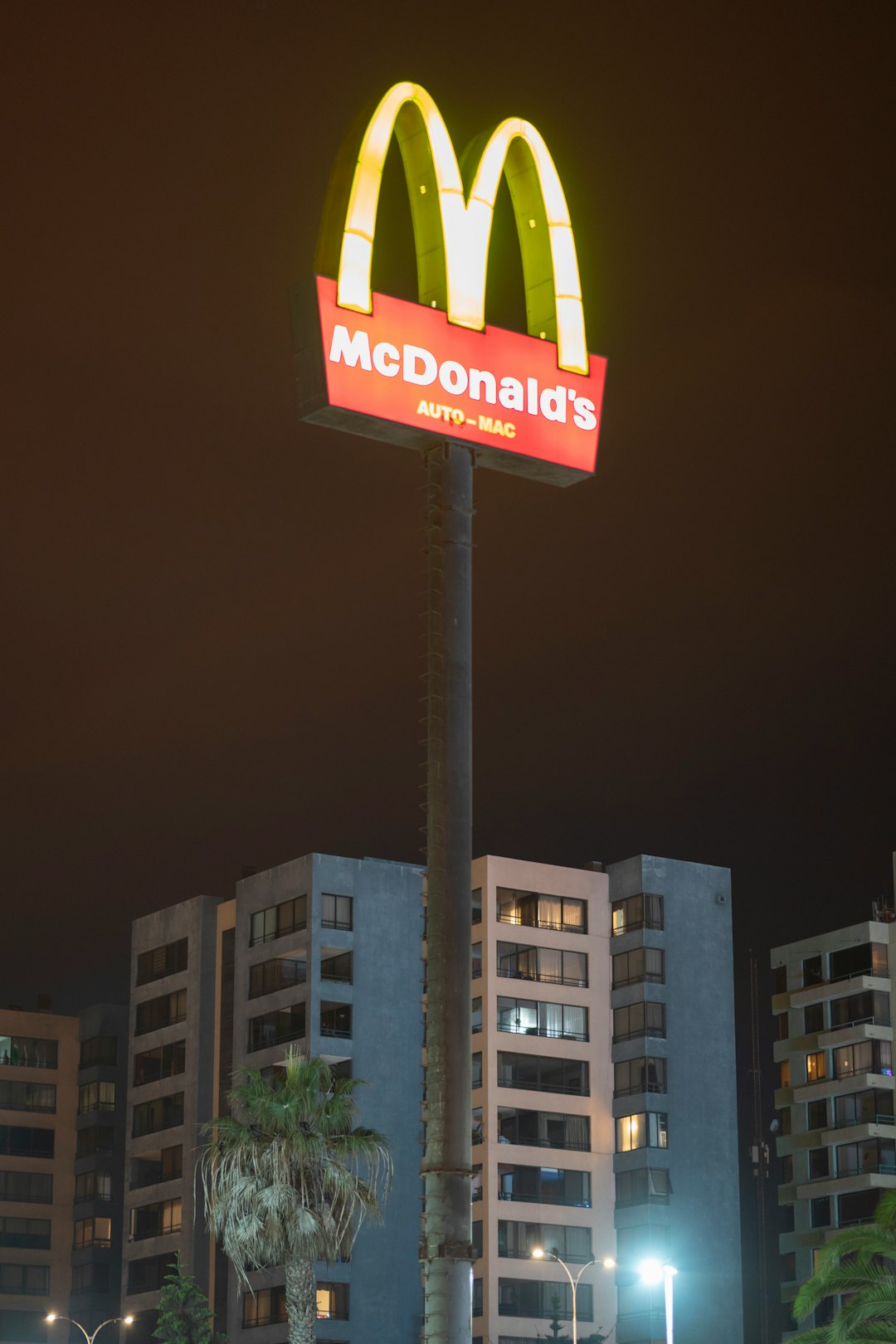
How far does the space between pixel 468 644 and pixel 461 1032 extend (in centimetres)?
853

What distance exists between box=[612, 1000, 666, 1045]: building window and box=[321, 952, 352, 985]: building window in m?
18.1

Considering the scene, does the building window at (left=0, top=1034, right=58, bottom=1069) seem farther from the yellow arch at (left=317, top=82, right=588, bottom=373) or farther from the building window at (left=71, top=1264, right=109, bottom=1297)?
the yellow arch at (left=317, top=82, right=588, bottom=373)

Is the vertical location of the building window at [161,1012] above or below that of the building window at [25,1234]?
above

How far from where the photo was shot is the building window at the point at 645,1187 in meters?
133

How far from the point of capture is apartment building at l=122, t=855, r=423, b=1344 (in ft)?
414

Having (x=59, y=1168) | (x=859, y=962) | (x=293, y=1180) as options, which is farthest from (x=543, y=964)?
(x=293, y=1180)

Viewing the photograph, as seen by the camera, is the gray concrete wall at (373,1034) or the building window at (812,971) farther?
Result: the building window at (812,971)

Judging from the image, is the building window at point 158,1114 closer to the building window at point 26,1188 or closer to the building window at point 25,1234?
the building window at point 26,1188

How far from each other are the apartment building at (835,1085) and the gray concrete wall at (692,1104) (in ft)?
19.6

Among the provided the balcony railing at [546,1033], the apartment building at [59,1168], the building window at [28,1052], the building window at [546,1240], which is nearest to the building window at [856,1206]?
the building window at [546,1240]

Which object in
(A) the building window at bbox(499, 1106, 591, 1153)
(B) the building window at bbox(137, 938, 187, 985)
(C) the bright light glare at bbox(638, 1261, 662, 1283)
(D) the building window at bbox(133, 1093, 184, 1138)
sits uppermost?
(B) the building window at bbox(137, 938, 187, 985)

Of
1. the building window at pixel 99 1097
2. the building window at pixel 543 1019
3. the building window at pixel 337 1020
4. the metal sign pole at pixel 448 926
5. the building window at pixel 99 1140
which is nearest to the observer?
the metal sign pole at pixel 448 926

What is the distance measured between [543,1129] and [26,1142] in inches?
1861

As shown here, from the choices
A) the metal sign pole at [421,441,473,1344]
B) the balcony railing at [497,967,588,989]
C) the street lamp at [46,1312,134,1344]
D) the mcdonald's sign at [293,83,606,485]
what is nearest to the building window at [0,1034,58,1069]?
the street lamp at [46,1312,134,1344]
